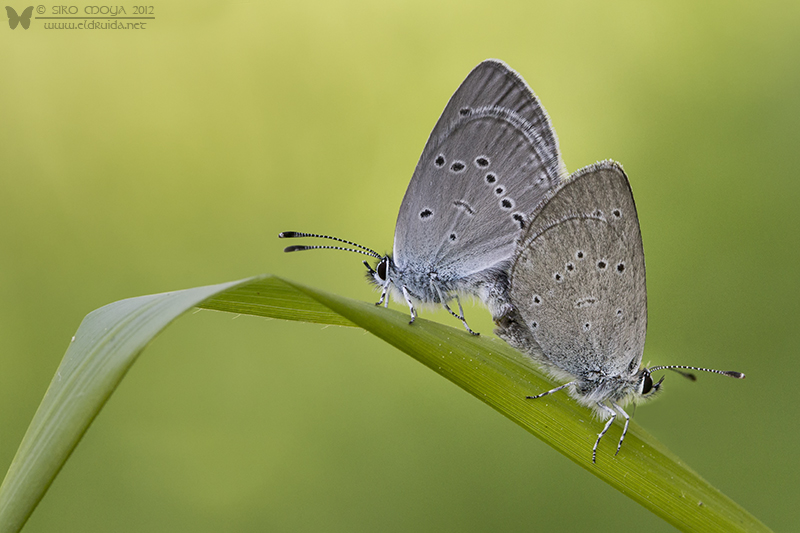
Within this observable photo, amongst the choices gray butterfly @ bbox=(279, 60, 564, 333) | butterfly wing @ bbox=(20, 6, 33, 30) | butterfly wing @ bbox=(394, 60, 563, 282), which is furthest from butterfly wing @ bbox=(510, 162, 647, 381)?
butterfly wing @ bbox=(20, 6, 33, 30)

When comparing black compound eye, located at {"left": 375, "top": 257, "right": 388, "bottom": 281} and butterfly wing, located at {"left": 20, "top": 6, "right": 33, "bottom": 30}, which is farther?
butterfly wing, located at {"left": 20, "top": 6, "right": 33, "bottom": 30}

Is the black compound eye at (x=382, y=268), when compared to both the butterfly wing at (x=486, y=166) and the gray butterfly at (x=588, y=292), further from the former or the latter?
the gray butterfly at (x=588, y=292)

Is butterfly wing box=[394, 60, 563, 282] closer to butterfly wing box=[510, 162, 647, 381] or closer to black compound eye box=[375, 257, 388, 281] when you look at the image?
black compound eye box=[375, 257, 388, 281]

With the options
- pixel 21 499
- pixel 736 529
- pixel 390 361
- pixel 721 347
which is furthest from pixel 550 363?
pixel 721 347

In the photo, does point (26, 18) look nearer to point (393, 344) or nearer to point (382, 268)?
point (382, 268)

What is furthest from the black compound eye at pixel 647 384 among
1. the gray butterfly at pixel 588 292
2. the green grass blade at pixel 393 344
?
the green grass blade at pixel 393 344
